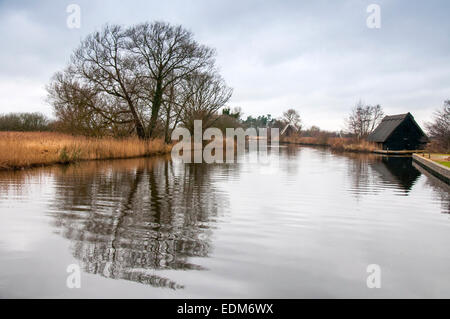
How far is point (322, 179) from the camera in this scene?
44.5ft

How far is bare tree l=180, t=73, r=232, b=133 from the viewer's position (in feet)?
100

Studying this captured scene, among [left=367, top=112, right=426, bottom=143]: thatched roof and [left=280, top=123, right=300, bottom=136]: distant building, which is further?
[left=280, top=123, right=300, bottom=136]: distant building

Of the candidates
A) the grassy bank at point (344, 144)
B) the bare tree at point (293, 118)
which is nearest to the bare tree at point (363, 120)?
the grassy bank at point (344, 144)

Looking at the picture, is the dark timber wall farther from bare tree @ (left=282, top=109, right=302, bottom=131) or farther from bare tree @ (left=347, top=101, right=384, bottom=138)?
bare tree @ (left=282, top=109, right=302, bottom=131)

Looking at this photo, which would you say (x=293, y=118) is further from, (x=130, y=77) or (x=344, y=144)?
(x=130, y=77)

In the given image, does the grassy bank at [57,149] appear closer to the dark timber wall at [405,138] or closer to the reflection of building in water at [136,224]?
the reflection of building in water at [136,224]

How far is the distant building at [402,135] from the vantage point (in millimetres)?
42250

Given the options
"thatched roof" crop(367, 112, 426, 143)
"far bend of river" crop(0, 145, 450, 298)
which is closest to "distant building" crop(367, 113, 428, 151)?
"thatched roof" crop(367, 112, 426, 143)

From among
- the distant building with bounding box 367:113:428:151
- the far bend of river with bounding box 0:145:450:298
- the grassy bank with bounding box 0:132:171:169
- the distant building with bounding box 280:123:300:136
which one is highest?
the distant building with bounding box 280:123:300:136

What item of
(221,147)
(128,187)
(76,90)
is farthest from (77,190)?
(221,147)

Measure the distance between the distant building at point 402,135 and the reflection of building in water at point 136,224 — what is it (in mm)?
36716

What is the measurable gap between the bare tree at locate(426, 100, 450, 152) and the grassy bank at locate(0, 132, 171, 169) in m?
24.8

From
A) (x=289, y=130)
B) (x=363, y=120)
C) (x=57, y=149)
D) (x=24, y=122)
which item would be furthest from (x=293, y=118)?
(x=57, y=149)
